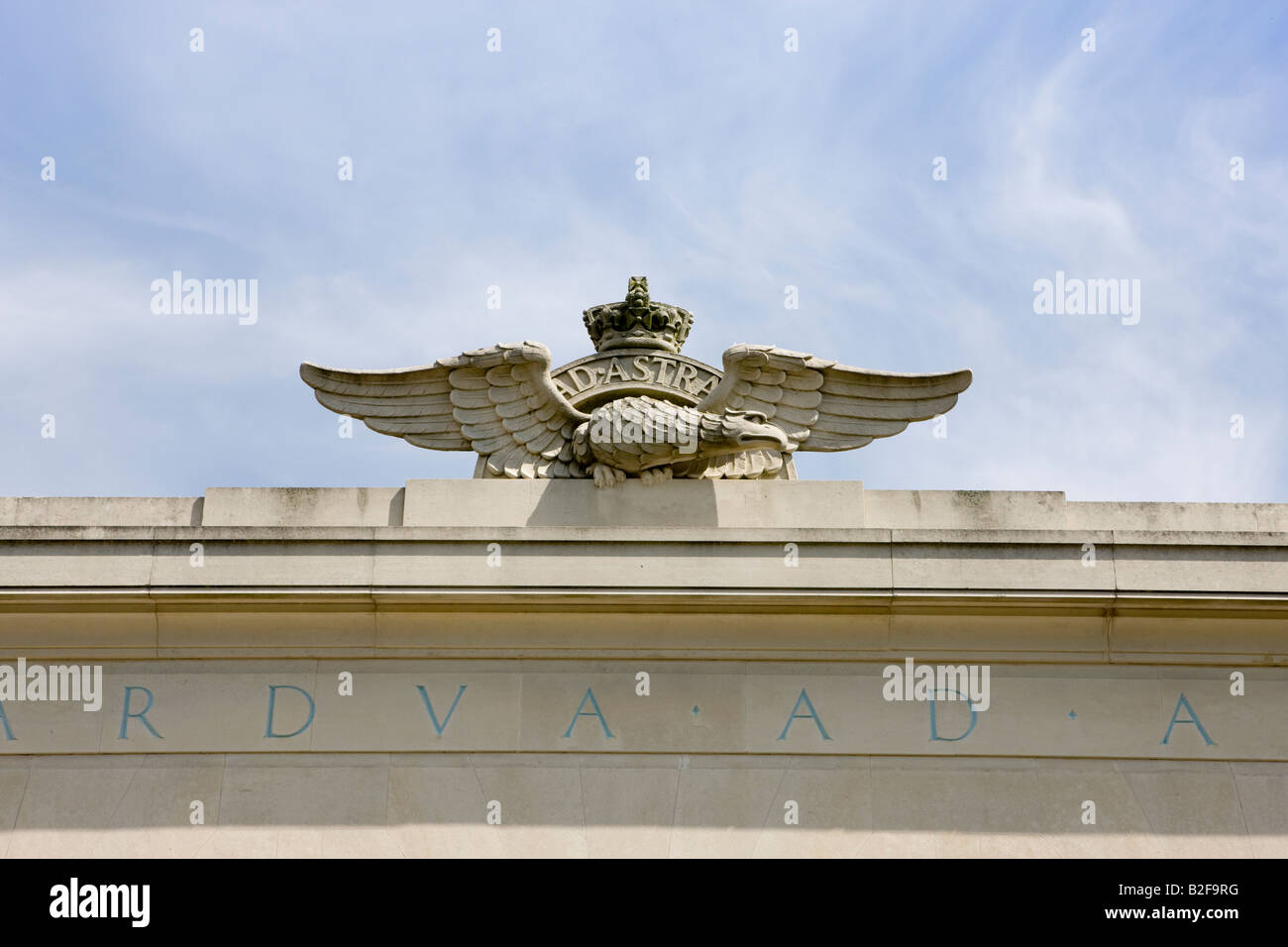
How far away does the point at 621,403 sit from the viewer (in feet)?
44.3

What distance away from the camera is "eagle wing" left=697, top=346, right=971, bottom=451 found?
13844 millimetres

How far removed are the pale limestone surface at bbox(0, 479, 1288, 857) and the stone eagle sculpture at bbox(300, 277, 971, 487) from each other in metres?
0.94

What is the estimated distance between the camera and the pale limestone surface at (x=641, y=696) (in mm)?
12273

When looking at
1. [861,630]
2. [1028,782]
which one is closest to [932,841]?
[1028,782]

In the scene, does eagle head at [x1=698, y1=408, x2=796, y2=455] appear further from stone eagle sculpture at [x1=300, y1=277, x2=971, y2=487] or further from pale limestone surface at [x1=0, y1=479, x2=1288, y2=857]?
pale limestone surface at [x1=0, y1=479, x2=1288, y2=857]

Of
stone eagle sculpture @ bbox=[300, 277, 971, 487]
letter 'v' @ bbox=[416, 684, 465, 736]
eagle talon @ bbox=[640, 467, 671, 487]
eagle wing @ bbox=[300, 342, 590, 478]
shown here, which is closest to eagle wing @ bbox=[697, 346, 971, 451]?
stone eagle sculpture @ bbox=[300, 277, 971, 487]

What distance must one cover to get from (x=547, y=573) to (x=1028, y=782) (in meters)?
4.08

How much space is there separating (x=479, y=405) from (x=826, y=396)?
10.0 feet

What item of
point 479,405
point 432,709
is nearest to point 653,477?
point 479,405

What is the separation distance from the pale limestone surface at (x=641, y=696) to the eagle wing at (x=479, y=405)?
1163mm

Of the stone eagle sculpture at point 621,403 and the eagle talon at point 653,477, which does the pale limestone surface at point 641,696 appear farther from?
the stone eagle sculpture at point 621,403
